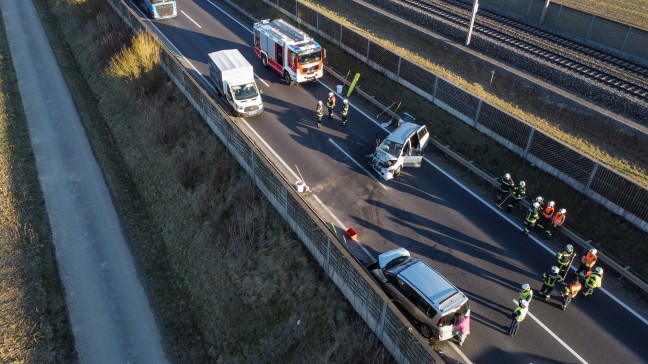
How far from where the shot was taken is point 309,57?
82.0 ft

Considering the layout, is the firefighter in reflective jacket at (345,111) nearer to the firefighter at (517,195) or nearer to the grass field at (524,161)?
the grass field at (524,161)

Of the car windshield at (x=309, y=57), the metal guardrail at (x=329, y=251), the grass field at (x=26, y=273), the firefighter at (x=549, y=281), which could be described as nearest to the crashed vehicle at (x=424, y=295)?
the metal guardrail at (x=329, y=251)

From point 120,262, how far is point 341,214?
10.4 m

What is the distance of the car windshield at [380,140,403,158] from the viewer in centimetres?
1895

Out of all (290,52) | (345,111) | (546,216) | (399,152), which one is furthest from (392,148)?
(290,52)

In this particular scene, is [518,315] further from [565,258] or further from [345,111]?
[345,111]

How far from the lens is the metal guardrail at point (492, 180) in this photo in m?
14.4

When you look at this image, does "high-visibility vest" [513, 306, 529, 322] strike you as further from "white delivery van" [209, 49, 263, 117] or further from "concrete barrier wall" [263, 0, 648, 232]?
"white delivery van" [209, 49, 263, 117]

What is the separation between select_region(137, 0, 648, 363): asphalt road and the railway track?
1180 centimetres

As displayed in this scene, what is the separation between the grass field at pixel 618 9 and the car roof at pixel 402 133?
26.9 metres

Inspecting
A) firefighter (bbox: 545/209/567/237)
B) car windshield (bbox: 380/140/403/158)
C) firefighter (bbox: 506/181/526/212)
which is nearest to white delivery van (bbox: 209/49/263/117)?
car windshield (bbox: 380/140/403/158)

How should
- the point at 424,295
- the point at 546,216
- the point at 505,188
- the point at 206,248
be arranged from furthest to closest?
the point at 206,248, the point at 505,188, the point at 546,216, the point at 424,295

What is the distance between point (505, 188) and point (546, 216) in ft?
6.27

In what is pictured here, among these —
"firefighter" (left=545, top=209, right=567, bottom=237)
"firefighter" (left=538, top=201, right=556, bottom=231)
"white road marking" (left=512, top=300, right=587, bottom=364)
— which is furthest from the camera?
"firefighter" (left=538, top=201, right=556, bottom=231)
